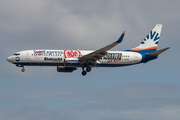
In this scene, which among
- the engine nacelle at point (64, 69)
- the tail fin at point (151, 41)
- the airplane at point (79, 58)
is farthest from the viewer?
the tail fin at point (151, 41)

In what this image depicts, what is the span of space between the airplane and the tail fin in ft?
4.26

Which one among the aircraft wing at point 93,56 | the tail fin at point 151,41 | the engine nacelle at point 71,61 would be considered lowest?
the engine nacelle at point 71,61

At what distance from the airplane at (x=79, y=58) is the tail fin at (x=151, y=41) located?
130cm

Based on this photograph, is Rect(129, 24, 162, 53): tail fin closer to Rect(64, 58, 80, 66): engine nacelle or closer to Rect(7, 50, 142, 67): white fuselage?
Rect(7, 50, 142, 67): white fuselage

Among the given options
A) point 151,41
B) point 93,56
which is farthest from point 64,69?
point 151,41

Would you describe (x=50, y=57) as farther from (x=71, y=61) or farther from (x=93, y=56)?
(x=93, y=56)

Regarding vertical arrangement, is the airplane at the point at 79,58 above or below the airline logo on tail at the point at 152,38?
below

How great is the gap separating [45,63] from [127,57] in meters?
17.0

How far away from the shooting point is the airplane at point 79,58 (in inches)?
2532

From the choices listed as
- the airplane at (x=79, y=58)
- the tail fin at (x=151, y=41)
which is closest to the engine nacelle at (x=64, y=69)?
the airplane at (x=79, y=58)

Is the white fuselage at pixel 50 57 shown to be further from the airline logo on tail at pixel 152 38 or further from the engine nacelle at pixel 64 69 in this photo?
the airline logo on tail at pixel 152 38

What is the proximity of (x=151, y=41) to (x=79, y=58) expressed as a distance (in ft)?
60.4

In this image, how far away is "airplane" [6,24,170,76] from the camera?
64312mm

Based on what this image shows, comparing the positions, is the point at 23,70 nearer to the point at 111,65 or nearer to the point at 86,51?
the point at 86,51
